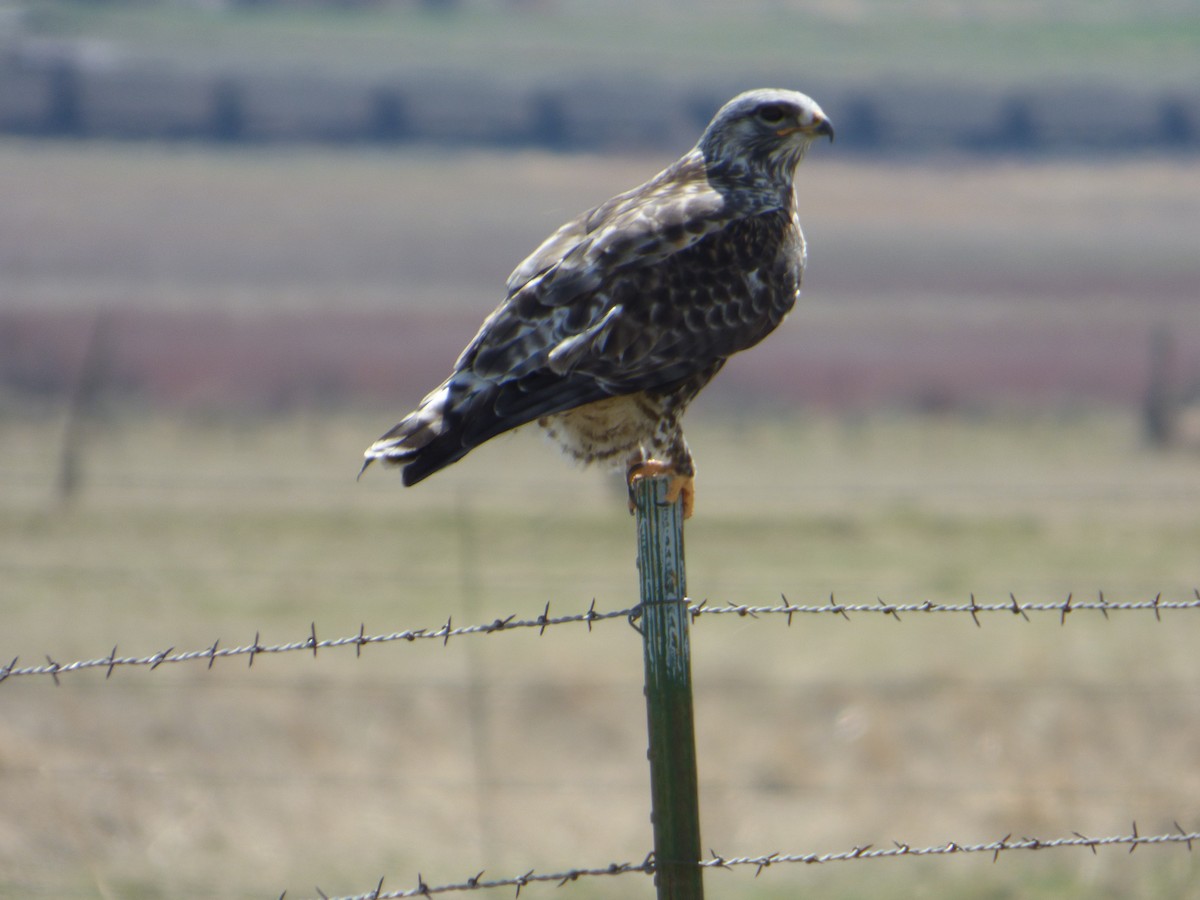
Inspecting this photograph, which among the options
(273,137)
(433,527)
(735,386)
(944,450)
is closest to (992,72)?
(273,137)

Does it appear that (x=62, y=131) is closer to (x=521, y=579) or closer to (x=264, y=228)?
(x=264, y=228)

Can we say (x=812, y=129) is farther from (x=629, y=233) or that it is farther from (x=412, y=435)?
(x=412, y=435)

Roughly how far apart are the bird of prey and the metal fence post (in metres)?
0.68

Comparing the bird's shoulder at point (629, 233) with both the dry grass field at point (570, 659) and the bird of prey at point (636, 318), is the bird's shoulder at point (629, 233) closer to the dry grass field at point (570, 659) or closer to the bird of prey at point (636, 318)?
the bird of prey at point (636, 318)

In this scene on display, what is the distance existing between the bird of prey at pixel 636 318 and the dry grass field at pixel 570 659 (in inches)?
125

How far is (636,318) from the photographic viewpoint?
4285 mm

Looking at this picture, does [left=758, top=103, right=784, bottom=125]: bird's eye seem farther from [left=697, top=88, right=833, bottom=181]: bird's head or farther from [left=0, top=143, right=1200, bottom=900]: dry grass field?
[left=0, top=143, right=1200, bottom=900]: dry grass field

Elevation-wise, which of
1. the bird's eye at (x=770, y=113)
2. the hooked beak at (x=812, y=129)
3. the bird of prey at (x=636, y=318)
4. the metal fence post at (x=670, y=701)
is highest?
the bird's eye at (x=770, y=113)

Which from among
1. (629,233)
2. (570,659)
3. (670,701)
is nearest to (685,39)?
Result: (570,659)

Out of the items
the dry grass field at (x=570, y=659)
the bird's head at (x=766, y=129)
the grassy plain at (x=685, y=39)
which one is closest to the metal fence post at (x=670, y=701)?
the bird's head at (x=766, y=129)

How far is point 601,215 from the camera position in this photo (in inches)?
183

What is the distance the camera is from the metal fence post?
319 centimetres

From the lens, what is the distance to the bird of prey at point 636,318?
4.02 m

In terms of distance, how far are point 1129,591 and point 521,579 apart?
439 centimetres
